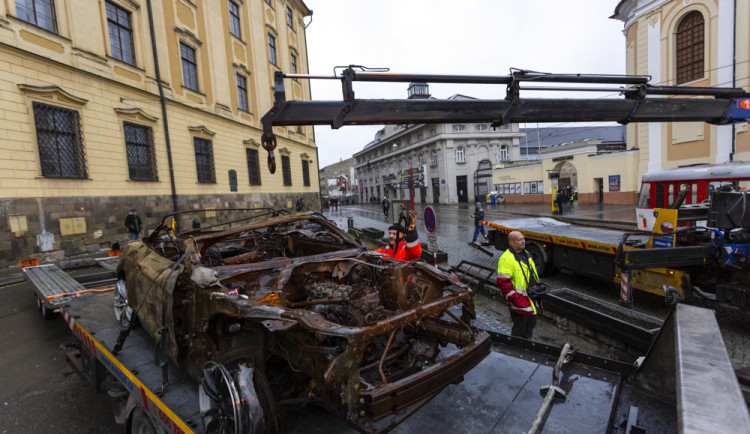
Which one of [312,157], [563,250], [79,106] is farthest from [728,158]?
[79,106]

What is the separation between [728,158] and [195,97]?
2607 centimetres

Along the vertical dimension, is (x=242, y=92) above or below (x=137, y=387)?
above

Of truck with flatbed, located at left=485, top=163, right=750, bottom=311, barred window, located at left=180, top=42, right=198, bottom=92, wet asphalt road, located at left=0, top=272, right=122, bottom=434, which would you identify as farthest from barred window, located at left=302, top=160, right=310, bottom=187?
wet asphalt road, located at left=0, top=272, right=122, bottom=434

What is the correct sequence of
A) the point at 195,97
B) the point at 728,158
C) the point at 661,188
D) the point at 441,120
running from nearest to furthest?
the point at 441,120
the point at 661,188
the point at 195,97
the point at 728,158

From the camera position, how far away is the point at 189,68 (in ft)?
50.3

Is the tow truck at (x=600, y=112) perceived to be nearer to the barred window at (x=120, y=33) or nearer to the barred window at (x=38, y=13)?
the barred window at (x=38, y=13)

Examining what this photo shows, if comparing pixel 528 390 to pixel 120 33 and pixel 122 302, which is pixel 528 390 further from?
pixel 120 33

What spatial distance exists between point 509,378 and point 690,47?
24.1 m

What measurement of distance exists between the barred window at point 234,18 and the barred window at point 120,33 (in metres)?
6.51

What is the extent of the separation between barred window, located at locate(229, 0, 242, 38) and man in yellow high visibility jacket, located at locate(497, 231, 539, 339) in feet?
66.0

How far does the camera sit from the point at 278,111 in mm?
3777

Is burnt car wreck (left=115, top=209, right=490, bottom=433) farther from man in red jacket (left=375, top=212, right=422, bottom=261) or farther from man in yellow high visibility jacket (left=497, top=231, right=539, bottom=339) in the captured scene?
man in red jacket (left=375, top=212, right=422, bottom=261)

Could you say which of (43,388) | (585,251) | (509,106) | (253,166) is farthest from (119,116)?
(585,251)

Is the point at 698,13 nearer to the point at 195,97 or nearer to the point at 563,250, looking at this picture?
the point at 563,250
